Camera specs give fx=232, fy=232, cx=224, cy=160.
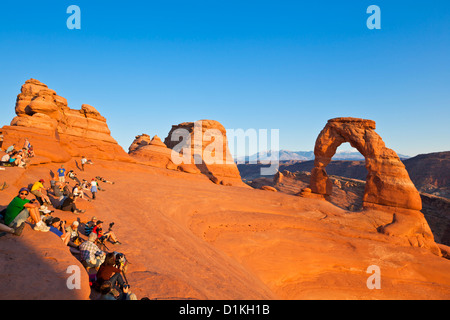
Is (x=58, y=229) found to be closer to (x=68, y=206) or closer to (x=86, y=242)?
(x=86, y=242)

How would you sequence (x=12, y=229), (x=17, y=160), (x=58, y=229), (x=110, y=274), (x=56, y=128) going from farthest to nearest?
1. (x=56, y=128)
2. (x=17, y=160)
3. (x=58, y=229)
4. (x=12, y=229)
5. (x=110, y=274)

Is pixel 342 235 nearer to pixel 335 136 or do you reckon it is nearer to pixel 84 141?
pixel 335 136

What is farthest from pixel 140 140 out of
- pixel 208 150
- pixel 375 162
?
pixel 375 162

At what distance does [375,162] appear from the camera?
67.8 ft

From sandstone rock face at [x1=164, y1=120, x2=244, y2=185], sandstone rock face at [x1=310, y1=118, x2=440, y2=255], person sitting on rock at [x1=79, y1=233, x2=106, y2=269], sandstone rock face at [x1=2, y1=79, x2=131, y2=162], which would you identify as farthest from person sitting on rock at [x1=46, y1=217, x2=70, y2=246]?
sandstone rock face at [x1=164, y1=120, x2=244, y2=185]

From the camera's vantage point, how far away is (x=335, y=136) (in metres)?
24.5

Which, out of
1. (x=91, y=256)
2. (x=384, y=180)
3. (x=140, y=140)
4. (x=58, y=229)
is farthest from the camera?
(x=140, y=140)

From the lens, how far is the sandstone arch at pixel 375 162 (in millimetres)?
18986

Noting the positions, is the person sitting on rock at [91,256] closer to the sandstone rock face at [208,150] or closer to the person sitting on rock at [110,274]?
the person sitting on rock at [110,274]

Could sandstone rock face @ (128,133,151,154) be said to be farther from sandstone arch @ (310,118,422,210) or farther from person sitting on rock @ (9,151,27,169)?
sandstone arch @ (310,118,422,210)

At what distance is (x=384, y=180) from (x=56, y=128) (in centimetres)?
3023

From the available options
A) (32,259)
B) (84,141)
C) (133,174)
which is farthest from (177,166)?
(32,259)

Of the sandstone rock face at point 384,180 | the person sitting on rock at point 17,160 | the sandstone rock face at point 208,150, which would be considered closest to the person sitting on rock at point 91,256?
the person sitting on rock at point 17,160

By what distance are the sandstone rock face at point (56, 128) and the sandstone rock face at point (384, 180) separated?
74.2ft
